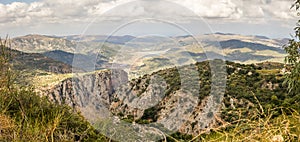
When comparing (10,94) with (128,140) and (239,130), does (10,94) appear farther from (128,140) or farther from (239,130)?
(128,140)

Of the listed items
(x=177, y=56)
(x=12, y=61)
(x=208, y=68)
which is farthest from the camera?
(x=208, y=68)

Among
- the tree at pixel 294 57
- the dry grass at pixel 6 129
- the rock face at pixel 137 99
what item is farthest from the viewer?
the rock face at pixel 137 99

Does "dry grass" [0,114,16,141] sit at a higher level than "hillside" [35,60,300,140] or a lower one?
higher

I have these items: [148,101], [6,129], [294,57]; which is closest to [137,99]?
[148,101]

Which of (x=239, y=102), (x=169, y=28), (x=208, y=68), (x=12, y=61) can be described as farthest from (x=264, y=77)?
(x=12, y=61)

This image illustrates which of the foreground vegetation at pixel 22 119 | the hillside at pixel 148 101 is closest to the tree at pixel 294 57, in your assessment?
the hillside at pixel 148 101

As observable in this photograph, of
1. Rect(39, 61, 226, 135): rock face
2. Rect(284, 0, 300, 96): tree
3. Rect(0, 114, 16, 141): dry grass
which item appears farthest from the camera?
Rect(39, 61, 226, 135): rock face

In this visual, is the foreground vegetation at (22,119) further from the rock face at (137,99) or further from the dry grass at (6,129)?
the rock face at (137,99)

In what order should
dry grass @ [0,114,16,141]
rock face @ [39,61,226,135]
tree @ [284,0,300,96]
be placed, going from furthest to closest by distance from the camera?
rock face @ [39,61,226,135], tree @ [284,0,300,96], dry grass @ [0,114,16,141]

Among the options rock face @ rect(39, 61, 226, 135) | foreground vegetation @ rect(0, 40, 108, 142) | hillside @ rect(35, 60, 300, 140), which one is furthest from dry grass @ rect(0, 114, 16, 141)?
rock face @ rect(39, 61, 226, 135)

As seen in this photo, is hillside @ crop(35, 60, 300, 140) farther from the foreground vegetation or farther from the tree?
the foreground vegetation

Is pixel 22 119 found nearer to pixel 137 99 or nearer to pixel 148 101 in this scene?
pixel 148 101
